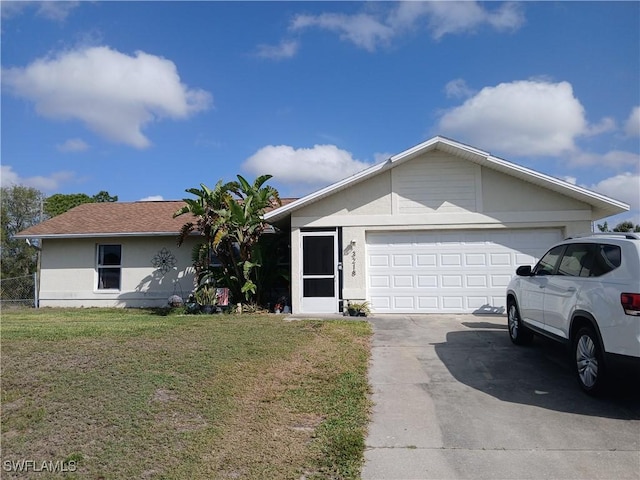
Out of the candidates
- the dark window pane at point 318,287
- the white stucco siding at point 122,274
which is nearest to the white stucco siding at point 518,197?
the dark window pane at point 318,287

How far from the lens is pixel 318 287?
43.5 feet

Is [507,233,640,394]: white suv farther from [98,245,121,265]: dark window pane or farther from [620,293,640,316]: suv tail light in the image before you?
[98,245,121,265]: dark window pane

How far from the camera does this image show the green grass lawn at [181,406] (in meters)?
4.14

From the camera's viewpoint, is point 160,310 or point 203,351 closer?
point 203,351

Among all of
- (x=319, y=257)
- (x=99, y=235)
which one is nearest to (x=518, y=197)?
(x=319, y=257)

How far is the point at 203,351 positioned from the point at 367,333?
12.6 feet

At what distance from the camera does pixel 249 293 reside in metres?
14.0

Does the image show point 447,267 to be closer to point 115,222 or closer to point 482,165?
point 482,165

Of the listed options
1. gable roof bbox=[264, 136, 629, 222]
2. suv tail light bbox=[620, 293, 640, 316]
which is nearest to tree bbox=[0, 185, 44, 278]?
gable roof bbox=[264, 136, 629, 222]

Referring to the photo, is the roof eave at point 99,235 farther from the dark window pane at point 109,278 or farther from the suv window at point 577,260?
the suv window at point 577,260

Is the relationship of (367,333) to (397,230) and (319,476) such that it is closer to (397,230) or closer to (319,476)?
(397,230)

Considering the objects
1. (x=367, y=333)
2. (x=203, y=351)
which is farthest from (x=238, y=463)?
(x=367, y=333)

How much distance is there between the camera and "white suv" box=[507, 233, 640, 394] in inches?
194

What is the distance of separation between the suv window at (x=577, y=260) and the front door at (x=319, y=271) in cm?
724
